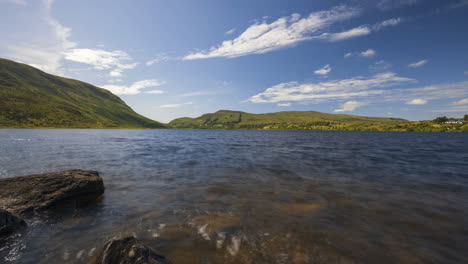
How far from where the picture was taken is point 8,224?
720cm

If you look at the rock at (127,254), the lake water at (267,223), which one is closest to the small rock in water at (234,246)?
the lake water at (267,223)

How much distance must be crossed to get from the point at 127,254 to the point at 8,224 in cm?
623

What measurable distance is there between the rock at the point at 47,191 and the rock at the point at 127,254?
7.09 metres

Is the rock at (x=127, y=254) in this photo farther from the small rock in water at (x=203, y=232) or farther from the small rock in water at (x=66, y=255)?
the small rock in water at (x=203, y=232)

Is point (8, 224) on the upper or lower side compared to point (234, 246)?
upper

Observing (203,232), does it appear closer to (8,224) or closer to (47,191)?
(8,224)

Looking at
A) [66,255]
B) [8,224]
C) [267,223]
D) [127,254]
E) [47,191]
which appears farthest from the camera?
[47,191]

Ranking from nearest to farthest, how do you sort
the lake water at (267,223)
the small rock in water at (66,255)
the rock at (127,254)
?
the rock at (127,254) < the small rock in water at (66,255) < the lake water at (267,223)

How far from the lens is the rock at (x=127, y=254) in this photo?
497 cm

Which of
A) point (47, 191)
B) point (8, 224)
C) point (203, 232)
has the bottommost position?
point (203, 232)

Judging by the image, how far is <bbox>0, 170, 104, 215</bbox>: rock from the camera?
9344mm

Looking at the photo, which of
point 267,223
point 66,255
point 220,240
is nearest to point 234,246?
point 220,240

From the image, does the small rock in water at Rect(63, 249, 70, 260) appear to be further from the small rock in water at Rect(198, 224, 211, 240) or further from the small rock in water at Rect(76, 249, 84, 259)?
the small rock in water at Rect(198, 224, 211, 240)

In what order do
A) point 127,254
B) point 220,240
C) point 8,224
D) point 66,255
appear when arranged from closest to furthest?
point 127,254
point 66,255
point 220,240
point 8,224
